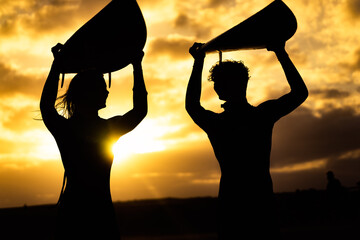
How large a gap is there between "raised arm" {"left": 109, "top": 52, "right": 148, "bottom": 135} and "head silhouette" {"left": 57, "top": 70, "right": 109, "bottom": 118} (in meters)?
0.22

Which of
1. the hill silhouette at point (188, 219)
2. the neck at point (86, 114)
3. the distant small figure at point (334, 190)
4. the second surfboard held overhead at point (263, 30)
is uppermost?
the second surfboard held overhead at point (263, 30)

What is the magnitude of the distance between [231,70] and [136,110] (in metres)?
0.97

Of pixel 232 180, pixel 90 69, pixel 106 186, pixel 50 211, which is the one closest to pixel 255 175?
pixel 232 180

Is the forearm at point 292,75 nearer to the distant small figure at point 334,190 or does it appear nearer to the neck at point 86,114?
the neck at point 86,114

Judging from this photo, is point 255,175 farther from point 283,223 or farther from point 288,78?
point 283,223

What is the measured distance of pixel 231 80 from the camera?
136 inches

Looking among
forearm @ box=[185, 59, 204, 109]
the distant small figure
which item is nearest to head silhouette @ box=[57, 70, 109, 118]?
forearm @ box=[185, 59, 204, 109]

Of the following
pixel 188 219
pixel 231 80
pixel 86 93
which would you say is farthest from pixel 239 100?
pixel 188 219

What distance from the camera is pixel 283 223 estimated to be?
17578mm

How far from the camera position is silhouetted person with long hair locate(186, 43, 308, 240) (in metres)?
3.17

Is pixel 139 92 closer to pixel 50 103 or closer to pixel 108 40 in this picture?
pixel 108 40

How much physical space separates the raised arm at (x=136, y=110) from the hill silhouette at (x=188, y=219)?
11928 mm

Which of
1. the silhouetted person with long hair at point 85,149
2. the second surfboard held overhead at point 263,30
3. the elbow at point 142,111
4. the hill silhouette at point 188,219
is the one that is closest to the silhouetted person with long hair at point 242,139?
the second surfboard held overhead at point 263,30

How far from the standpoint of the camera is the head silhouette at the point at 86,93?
3455 mm
